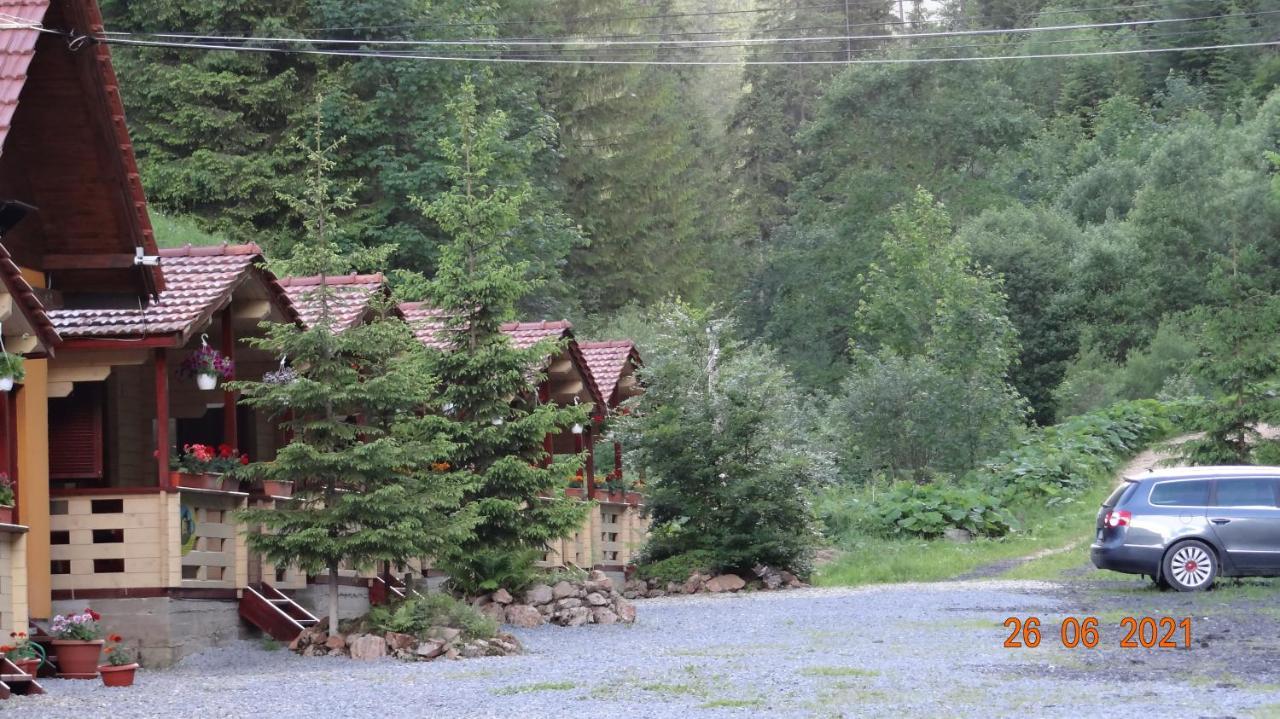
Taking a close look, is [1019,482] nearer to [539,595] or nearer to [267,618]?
[539,595]

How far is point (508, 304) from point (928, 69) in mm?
50059

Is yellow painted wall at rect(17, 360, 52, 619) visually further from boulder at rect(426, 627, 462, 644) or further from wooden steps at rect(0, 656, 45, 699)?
boulder at rect(426, 627, 462, 644)

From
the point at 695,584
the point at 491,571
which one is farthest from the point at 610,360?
the point at 491,571

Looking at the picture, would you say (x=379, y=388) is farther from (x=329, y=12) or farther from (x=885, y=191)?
(x=885, y=191)

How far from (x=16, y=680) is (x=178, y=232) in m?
25.4

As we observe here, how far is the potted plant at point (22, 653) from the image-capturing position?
45.3ft

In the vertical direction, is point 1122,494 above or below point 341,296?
below

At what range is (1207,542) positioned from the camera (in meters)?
22.1

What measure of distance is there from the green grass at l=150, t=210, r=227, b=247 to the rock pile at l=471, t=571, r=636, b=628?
16098 millimetres

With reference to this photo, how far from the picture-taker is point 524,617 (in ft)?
70.3

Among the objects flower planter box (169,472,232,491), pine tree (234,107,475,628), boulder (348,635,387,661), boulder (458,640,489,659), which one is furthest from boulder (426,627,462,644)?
flower planter box (169,472,232,491)

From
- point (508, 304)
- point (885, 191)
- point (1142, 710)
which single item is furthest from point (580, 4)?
point (1142, 710)

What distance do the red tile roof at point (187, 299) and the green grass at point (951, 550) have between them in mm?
13991

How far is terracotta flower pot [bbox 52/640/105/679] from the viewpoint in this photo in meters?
15.0
